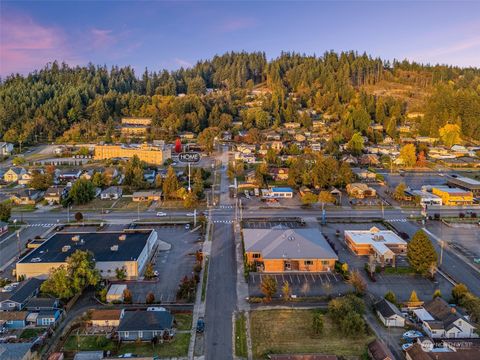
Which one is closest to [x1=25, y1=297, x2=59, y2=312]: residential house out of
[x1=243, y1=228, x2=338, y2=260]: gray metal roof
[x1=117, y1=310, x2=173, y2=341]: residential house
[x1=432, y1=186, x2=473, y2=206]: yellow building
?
[x1=117, y1=310, x2=173, y2=341]: residential house

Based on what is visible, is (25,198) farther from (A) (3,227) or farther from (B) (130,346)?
(B) (130,346)

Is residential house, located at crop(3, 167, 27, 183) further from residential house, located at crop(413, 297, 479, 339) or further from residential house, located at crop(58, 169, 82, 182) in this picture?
residential house, located at crop(413, 297, 479, 339)

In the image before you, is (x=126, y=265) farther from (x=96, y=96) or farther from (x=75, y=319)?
(x=96, y=96)

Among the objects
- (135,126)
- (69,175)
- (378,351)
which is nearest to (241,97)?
(135,126)

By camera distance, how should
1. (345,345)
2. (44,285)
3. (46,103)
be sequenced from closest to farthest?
(345,345) < (44,285) < (46,103)

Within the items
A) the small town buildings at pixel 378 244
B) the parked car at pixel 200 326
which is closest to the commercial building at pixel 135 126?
the small town buildings at pixel 378 244

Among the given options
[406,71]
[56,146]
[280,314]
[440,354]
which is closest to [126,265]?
[280,314]
